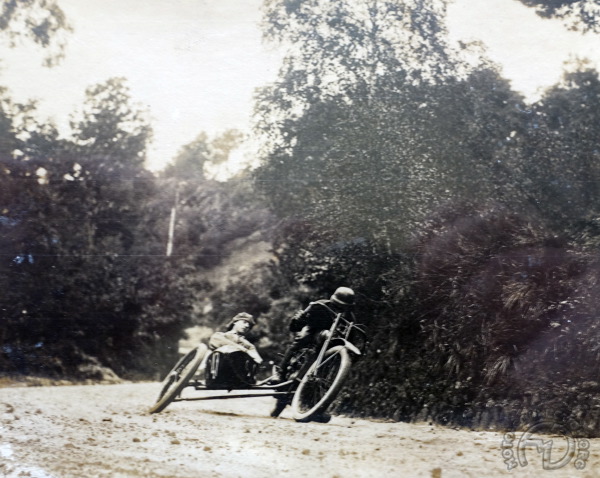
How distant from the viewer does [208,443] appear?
3969 mm

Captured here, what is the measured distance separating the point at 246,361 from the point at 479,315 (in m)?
1.81

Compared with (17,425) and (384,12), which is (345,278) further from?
(17,425)

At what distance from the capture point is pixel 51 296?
438 cm

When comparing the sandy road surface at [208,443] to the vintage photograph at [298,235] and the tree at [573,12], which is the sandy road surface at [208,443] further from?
the tree at [573,12]

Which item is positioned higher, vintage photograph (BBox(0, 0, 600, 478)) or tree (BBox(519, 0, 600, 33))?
tree (BBox(519, 0, 600, 33))

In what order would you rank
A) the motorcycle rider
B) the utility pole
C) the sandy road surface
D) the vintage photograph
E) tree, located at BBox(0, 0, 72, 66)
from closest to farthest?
the sandy road surface, the vintage photograph, the motorcycle rider, the utility pole, tree, located at BBox(0, 0, 72, 66)

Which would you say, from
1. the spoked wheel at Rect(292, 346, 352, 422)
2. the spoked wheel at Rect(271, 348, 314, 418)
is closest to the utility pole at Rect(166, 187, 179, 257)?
the spoked wheel at Rect(271, 348, 314, 418)

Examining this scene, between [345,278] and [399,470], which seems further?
[345,278]

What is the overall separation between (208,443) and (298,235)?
1666mm

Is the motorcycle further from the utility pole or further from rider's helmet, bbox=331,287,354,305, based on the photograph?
the utility pole

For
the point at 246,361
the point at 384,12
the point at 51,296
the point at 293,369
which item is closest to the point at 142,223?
the point at 51,296

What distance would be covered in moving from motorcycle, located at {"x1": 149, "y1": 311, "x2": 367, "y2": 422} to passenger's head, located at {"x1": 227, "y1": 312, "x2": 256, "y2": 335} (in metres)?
0.25

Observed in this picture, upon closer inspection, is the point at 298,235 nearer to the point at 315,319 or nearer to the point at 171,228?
the point at 315,319

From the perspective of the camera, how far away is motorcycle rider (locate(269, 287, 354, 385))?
13.9 ft
